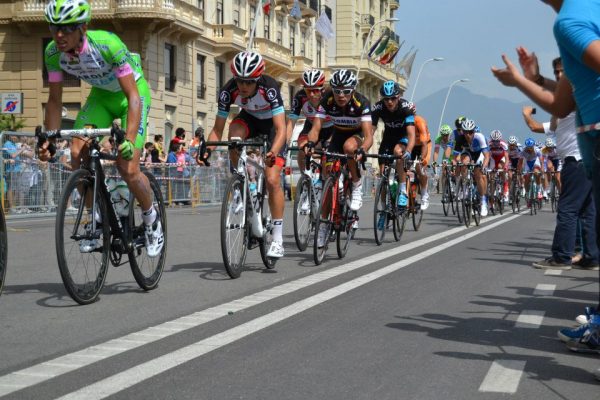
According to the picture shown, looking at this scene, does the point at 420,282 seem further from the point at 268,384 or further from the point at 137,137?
the point at 268,384

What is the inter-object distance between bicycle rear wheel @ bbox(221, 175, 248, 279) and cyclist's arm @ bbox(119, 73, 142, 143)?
54.3 inches

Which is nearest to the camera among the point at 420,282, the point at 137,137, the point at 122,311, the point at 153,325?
the point at 153,325

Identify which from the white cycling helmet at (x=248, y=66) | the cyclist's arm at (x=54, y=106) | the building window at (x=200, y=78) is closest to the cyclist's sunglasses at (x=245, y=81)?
the white cycling helmet at (x=248, y=66)

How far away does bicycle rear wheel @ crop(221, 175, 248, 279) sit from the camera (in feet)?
27.6

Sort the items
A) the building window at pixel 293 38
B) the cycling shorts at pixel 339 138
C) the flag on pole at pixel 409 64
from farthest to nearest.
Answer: the flag on pole at pixel 409 64
the building window at pixel 293 38
the cycling shorts at pixel 339 138

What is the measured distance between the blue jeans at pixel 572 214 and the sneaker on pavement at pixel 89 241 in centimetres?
519

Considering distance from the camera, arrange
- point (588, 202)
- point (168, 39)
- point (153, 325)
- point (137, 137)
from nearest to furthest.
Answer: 1. point (153, 325)
2. point (137, 137)
3. point (588, 202)
4. point (168, 39)

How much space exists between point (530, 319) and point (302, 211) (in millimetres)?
4557

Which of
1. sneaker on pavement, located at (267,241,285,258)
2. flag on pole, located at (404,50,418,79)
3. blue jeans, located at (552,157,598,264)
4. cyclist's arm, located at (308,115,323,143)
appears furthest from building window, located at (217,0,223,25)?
sneaker on pavement, located at (267,241,285,258)

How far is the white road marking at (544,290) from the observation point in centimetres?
817

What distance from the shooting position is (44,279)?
28.6 feet

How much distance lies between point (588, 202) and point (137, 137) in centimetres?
521

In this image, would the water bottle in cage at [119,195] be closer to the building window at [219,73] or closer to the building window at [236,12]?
the building window at [219,73]

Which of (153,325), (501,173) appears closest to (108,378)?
(153,325)
